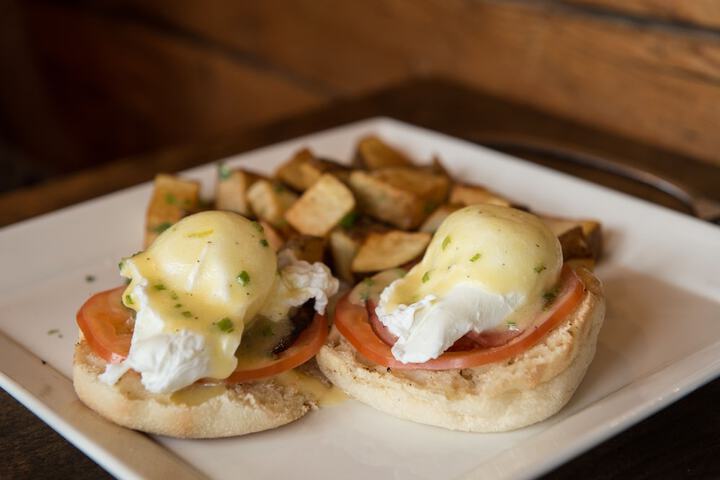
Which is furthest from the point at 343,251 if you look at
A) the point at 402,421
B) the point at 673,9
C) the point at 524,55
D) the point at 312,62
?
the point at 312,62

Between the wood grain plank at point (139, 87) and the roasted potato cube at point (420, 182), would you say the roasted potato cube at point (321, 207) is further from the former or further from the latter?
the wood grain plank at point (139, 87)

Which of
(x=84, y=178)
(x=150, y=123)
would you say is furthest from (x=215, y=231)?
(x=150, y=123)

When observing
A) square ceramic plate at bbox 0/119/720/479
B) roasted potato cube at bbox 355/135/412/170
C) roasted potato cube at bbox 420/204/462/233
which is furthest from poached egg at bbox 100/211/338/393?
roasted potato cube at bbox 355/135/412/170

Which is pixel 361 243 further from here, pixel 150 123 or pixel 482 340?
pixel 150 123

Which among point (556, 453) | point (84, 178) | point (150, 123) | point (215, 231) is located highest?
point (215, 231)

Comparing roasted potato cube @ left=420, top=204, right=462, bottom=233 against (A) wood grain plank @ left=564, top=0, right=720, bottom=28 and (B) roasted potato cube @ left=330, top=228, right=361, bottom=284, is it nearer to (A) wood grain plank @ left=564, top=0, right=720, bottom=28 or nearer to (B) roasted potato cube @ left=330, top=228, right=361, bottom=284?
(B) roasted potato cube @ left=330, top=228, right=361, bottom=284

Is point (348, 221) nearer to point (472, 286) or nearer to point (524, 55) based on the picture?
point (472, 286)
